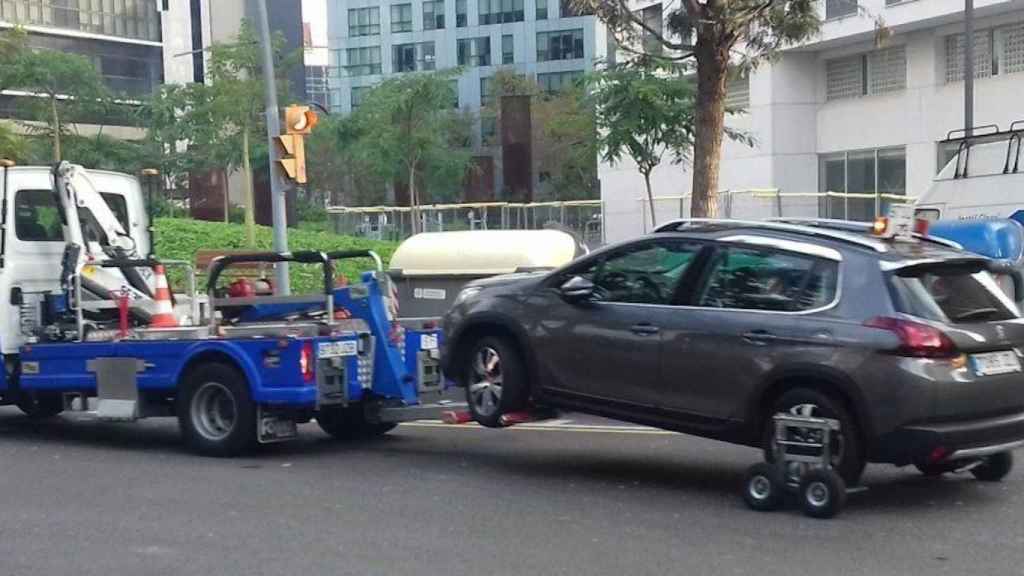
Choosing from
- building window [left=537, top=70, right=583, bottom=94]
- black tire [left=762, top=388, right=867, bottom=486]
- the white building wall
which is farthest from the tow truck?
building window [left=537, top=70, right=583, bottom=94]

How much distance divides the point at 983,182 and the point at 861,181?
2063cm

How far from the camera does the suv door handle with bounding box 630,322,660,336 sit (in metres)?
9.18

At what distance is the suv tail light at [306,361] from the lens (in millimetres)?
10711

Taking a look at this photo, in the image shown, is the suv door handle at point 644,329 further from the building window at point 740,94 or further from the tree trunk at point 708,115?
the building window at point 740,94

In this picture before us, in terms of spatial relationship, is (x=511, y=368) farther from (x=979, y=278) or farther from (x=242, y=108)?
(x=242, y=108)

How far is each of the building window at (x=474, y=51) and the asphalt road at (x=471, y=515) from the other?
73.4m

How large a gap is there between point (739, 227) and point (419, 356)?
3.25 m

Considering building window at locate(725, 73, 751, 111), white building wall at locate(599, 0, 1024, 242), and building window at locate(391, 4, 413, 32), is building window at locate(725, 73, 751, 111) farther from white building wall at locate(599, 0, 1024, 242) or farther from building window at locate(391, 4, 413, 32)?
building window at locate(391, 4, 413, 32)

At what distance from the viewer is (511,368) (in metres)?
10.1

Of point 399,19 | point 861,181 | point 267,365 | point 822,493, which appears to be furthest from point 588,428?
point 399,19

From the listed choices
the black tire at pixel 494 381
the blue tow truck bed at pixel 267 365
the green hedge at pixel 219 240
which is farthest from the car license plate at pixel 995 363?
the green hedge at pixel 219 240

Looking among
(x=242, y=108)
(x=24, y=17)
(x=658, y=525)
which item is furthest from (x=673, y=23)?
(x=24, y=17)

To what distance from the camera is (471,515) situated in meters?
8.70

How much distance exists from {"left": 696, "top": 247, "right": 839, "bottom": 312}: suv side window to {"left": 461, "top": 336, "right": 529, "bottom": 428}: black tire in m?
1.71
